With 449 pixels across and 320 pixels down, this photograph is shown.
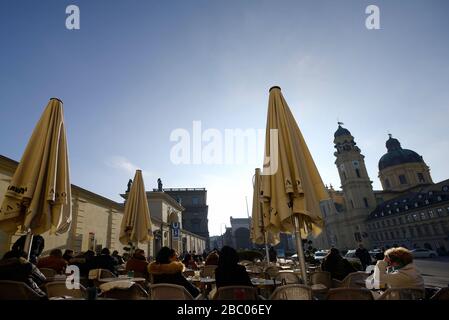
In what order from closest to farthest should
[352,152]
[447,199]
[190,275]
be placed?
[190,275], [447,199], [352,152]

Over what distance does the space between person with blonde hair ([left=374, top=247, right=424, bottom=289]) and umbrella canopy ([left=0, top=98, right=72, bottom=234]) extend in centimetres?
524

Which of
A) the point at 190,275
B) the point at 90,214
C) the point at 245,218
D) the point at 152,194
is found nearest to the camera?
the point at 190,275

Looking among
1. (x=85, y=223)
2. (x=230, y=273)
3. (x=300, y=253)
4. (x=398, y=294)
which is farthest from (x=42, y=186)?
(x=85, y=223)

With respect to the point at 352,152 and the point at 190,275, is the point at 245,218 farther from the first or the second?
the point at 190,275

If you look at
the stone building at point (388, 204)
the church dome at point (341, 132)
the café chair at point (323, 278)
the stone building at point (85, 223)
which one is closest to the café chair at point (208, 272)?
the café chair at point (323, 278)

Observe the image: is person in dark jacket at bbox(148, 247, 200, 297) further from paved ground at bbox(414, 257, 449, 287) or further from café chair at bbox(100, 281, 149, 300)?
paved ground at bbox(414, 257, 449, 287)

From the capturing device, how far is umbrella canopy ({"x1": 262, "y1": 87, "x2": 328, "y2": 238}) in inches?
160

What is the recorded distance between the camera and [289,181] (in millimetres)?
4070

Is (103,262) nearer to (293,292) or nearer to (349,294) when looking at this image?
(293,292)

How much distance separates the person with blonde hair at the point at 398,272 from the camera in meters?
3.46
